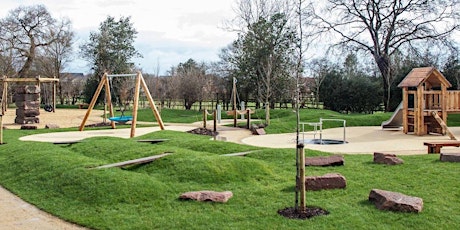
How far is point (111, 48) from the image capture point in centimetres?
3975

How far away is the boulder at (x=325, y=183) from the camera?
651cm

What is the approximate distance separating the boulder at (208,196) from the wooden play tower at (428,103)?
12.4 m

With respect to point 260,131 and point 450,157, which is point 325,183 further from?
point 260,131

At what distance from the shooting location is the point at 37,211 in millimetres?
6395

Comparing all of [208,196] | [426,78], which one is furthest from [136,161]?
[426,78]

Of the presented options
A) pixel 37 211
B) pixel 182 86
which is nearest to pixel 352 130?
pixel 37 211

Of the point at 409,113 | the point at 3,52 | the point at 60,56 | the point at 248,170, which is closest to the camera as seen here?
the point at 248,170

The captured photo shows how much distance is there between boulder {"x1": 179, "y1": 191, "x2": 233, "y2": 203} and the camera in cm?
610

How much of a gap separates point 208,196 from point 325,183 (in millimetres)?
1697

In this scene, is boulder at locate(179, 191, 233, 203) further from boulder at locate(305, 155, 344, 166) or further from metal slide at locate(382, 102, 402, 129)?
metal slide at locate(382, 102, 402, 129)

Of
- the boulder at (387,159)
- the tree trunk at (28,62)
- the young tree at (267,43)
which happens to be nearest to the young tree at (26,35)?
the tree trunk at (28,62)

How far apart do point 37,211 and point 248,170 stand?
10.7 ft

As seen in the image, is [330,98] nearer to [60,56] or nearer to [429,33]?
[429,33]

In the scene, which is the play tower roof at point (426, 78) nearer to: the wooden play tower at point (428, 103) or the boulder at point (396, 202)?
the wooden play tower at point (428, 103)
